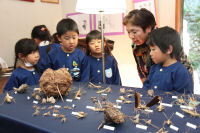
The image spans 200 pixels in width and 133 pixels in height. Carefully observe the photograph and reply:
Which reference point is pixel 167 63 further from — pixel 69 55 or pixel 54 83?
pixel 69 55

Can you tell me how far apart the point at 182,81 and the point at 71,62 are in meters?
0.97

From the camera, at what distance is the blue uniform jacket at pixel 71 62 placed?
1717mm

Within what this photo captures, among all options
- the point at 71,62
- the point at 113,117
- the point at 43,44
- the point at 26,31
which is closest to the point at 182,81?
the point at 113,117

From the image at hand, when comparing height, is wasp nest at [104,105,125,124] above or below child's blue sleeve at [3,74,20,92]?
above

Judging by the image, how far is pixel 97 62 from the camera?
1.84m

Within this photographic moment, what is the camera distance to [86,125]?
65 centimetres

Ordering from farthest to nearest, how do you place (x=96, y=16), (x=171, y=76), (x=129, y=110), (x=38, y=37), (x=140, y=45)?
1. (x=96, y=16)
2. (x=38, y=37)
3. (x=140, y=45)
4. (x=171, y=76)
5. (x=129, y=110)

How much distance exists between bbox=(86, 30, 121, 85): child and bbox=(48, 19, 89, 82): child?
10 centimetres

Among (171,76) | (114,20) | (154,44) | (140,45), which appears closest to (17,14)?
(114,20)

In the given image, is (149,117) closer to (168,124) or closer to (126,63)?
(168,124)

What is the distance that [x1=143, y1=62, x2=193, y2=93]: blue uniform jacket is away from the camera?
1137mm

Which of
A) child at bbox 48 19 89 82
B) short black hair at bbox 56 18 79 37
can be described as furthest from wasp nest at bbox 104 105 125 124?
short black hair at bbox 56 18 79 37

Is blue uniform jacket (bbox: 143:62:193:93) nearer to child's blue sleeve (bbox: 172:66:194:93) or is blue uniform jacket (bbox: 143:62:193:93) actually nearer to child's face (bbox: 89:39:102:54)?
child's blue sleeve (bbox: 172:66:194:93)

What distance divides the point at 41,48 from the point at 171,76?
4.60 feet
